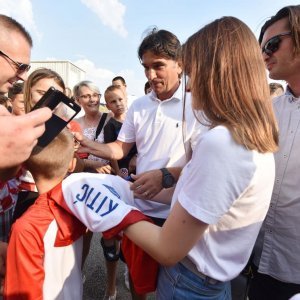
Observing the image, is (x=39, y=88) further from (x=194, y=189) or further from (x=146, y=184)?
(x=194, y=189)

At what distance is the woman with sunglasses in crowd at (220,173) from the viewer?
2.95 ft

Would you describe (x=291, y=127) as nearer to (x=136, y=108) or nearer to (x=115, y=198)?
(x=115, y=198)

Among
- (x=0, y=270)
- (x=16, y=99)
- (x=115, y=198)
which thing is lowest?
(x=0, y=270)

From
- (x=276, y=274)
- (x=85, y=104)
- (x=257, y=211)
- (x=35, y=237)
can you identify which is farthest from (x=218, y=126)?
(x=85, y=104)

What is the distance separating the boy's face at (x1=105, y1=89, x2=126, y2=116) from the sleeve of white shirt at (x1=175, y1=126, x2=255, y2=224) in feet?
10.5

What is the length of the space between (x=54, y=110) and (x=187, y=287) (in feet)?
3.40

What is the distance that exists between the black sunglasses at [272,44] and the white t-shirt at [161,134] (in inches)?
21.1

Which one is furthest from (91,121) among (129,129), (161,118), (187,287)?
(187,287)

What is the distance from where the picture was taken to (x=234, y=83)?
0.99m

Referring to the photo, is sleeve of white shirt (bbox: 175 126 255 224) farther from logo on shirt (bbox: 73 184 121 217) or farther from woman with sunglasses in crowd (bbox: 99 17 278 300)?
logo on shirt (bbox: 73 184 121 217)

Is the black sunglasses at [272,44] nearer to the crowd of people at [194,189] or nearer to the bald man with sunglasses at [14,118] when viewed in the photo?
the crowd of people at [194,189]

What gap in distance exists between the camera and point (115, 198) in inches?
44.6

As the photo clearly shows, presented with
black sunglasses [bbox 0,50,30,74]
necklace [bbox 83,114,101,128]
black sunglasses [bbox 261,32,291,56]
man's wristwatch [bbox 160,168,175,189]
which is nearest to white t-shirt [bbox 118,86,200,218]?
man's wristwatch [bbox 160,168,175,189]

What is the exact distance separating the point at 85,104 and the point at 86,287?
2373 mm
